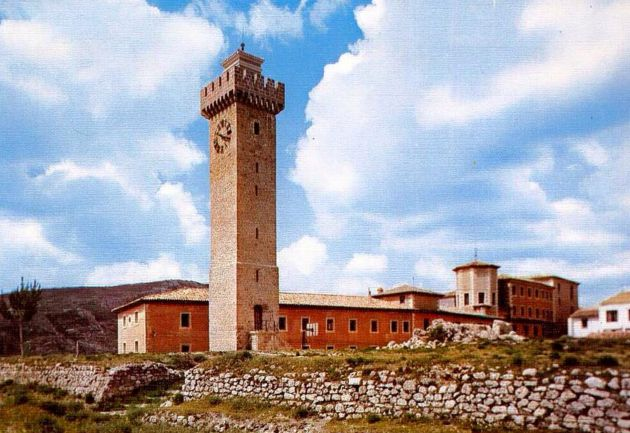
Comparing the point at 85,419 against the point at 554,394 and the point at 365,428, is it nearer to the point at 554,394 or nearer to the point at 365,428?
the point at 365,428

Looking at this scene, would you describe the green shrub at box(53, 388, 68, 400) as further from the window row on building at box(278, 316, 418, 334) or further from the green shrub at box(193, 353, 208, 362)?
the window row on building at box(278, 316, 418, 334)

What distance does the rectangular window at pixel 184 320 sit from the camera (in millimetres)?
37125

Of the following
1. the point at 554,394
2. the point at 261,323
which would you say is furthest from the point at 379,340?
the point at 554,394

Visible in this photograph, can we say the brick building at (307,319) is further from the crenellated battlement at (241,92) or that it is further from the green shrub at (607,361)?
the green shrub at (607,361)

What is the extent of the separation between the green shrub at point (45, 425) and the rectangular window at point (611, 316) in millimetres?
33620

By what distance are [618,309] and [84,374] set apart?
33.6 metres

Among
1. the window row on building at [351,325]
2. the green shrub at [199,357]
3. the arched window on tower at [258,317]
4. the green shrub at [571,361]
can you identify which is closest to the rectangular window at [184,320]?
the arched window on tower at [258,317]

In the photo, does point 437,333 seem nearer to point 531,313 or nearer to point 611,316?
point 611,316

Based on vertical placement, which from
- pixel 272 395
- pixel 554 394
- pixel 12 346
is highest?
pixel 554 394

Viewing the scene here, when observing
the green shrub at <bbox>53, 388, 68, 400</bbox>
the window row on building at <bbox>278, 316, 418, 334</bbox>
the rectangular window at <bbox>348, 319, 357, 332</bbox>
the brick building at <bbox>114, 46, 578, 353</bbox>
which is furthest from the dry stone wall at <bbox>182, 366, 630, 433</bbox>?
the rectangular window at <bbox>348, 319, 357, 332</bbox>

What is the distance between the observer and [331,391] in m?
17.0

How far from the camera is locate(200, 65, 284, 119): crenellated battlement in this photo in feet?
121

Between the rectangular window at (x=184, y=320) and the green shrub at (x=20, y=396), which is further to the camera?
the rectangular window at (x=184, y=320)

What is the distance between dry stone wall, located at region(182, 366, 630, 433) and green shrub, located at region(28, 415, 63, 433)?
703cm
